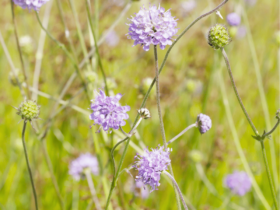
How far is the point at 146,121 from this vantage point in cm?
260

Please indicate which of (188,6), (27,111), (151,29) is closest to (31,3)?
(27,111)

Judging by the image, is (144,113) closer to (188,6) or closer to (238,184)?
(238,184)

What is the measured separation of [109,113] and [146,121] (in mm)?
1647

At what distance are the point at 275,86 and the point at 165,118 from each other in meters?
1.68

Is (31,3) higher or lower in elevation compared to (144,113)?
higher

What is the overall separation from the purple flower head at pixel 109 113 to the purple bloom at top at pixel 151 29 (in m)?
0.22

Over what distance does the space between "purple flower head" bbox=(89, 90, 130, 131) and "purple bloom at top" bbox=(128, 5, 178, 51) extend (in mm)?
217

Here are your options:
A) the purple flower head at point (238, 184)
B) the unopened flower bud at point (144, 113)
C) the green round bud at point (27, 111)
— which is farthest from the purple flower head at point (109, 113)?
the purple flower head at point (238, 184)

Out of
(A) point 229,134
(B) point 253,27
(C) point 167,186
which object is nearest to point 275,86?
(B) point 253,27

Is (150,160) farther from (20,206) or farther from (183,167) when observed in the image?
(20,206)

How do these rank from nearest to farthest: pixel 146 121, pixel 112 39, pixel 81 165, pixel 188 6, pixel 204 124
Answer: pixel 204 124 → pixel 81 165 → pixel 146 121 → pixel 188 6 → pixel 112 39

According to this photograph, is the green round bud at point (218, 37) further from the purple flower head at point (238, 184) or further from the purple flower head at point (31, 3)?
the purple flower head at point (238, 184)

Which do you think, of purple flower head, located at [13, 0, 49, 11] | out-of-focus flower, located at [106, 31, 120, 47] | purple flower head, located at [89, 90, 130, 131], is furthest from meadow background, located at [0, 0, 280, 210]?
purple flower head, located at [89, 90, 130, 131]

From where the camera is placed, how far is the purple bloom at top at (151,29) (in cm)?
99
